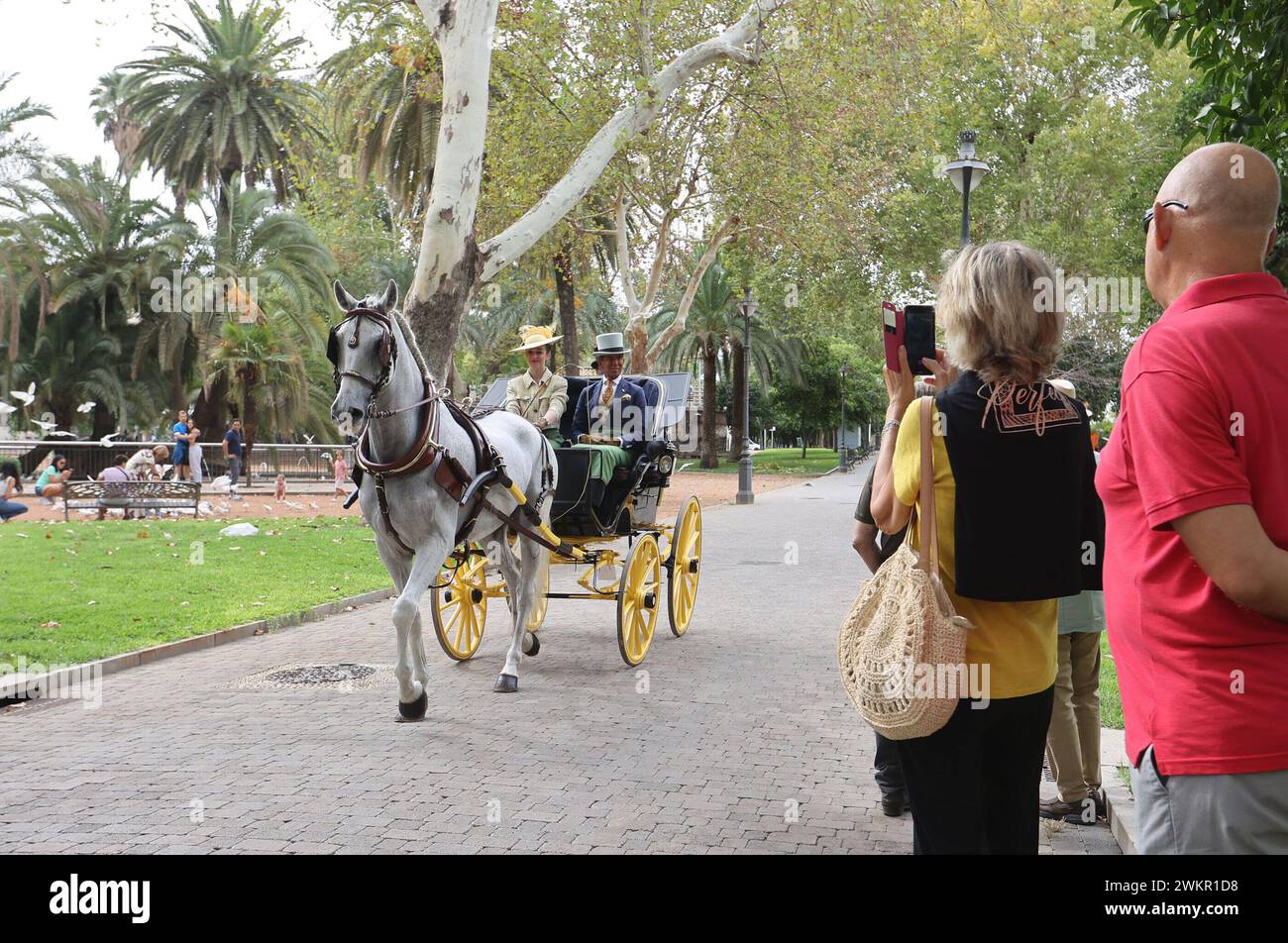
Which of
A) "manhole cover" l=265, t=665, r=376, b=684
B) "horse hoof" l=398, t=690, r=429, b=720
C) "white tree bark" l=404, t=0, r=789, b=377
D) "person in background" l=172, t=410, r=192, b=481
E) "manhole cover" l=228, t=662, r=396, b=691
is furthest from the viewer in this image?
"person in background" l=172, t=410, r=192, b=481

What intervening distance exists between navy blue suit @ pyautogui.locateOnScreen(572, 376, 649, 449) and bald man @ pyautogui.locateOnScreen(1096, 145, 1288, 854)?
7.37 metres

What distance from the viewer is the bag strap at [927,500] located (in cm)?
265

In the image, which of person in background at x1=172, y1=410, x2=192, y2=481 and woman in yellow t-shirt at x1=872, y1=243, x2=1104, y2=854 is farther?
person in background at x1=172, y1=410, x2=192, y2=481

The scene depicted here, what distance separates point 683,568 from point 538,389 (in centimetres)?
218

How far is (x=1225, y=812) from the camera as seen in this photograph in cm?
194

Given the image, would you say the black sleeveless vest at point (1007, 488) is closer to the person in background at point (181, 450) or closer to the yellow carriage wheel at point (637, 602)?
the yellow carriage wheel at point (637, 602)

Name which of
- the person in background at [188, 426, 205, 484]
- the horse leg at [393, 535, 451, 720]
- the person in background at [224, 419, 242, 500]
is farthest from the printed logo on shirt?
the person in background at [188, 426, 205, 484]

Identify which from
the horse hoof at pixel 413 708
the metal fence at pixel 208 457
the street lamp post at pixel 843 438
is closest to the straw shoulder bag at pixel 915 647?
the horse hoof at pixel 413 708

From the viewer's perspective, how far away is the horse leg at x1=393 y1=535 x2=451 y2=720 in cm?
650

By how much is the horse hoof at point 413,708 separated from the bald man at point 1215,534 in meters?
5.27

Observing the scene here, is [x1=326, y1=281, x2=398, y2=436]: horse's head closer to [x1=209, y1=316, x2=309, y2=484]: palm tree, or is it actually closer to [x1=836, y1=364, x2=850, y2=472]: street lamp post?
[x1=209, y1=316, x2=309, y2=484]: palm tree

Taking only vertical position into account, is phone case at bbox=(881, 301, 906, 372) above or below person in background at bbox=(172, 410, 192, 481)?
above

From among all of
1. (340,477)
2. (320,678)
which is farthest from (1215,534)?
(340,477)

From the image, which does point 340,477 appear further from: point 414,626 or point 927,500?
point 927,500
